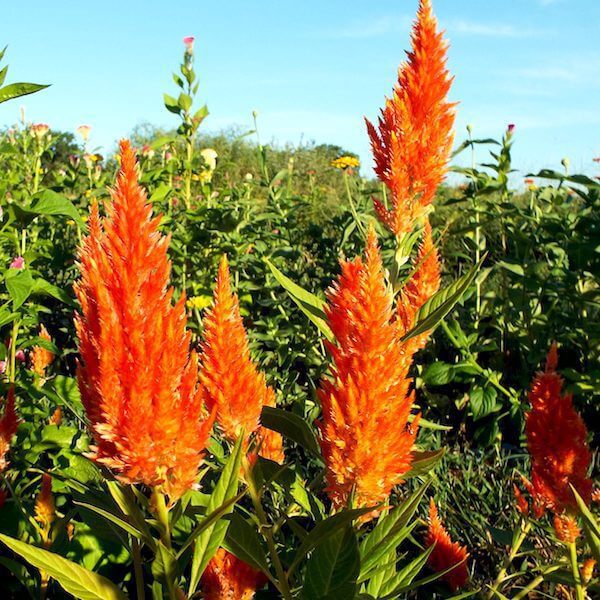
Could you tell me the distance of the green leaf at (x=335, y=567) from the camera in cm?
115

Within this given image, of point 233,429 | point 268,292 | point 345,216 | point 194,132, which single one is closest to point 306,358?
point 268,292

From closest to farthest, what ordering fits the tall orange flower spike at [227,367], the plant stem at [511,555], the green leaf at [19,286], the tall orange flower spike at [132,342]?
the tall orange flower spike at [132,342] → the tall orange flower spike at [227,367] → the plant stem at [511,555] → the green leaf at [19,286]

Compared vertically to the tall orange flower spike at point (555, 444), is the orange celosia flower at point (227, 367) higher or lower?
higher

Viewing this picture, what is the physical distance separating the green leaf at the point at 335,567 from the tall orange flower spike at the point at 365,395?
0.08 m

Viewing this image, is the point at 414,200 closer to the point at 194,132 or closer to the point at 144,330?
the point at 144,330

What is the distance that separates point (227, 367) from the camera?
128cm

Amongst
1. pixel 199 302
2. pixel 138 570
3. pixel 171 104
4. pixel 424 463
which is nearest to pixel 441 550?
pixel 424 463

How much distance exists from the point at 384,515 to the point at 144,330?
0.72 m

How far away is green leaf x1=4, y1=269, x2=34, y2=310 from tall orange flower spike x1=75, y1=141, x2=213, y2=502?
1.42 m

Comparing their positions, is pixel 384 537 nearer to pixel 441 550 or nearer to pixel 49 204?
pixel 441 550

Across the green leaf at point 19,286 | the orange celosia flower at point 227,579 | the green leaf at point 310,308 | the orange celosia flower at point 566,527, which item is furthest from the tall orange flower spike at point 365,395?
the green leaf at point 19,286

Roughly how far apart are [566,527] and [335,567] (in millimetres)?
786

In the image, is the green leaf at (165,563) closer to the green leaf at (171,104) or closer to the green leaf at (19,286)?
the green leaf at (19,286)

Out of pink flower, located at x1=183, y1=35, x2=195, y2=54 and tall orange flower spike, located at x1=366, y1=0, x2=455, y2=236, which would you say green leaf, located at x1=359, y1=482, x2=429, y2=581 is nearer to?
tall orange flower spike, located at x1=366, y1=0, x2=455, y2=236
